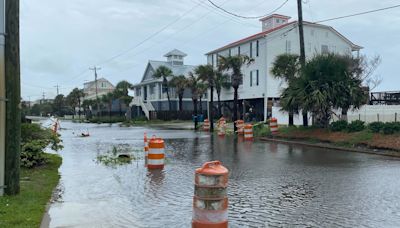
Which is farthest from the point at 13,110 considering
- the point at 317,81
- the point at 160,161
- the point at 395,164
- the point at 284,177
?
the point at 317,81

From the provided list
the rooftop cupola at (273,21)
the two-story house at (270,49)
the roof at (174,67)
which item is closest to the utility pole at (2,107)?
the two-story house at (270,49)

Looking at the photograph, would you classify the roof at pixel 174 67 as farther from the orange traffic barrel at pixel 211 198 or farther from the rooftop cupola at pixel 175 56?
the orange traffic barrel at pixel 211 198

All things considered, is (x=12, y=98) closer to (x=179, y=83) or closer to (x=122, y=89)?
(x=179, y=83)

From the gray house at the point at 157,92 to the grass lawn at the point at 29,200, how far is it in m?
54.9

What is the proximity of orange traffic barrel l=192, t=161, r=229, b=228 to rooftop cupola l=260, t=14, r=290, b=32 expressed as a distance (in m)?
47.0

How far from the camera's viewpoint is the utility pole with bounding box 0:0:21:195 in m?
7.86

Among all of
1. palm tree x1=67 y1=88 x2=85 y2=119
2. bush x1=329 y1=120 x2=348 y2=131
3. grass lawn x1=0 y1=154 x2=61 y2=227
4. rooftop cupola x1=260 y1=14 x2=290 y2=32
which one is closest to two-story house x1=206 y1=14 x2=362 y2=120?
rooftop cupola x1=260 y1=14 x2=290 y2=32

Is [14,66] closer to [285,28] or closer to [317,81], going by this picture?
[317,81]

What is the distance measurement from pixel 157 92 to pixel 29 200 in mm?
61393

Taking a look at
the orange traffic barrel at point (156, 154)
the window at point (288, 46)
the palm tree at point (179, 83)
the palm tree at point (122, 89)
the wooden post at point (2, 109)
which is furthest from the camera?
the palm tree at point (122, 89)

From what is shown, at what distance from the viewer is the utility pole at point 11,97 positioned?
7859 mm

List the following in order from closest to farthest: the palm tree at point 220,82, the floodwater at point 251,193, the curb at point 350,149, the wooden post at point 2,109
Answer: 1. the floodwater at point 251,193
2. the wooden post at point 2,109
3. the curb at point 350,149
4. the palm tree at point 220,82

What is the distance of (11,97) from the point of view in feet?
26.0

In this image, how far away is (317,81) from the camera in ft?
69.6
